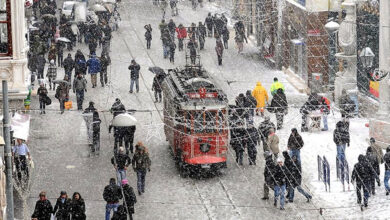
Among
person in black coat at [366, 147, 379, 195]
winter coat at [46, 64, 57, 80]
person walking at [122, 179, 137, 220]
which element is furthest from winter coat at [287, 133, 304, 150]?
winter coat at [46, 64, 57, 80]

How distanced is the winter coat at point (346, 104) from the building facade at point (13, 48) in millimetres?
11868

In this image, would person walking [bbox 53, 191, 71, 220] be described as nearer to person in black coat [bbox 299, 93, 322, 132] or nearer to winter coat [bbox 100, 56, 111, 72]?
person in black coat [bbox 299, 93, 322, 132]

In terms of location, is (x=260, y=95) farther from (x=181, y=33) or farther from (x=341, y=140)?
(x=181, y=33)

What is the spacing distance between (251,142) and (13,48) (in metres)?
8.19

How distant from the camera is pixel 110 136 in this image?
35.4m

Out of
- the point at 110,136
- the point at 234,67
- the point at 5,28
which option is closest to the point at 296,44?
the point at 234,67

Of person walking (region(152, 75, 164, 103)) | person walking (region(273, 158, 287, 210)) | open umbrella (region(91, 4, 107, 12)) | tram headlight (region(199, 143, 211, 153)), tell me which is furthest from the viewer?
open umbrella (region(91, 4, 107, 12))

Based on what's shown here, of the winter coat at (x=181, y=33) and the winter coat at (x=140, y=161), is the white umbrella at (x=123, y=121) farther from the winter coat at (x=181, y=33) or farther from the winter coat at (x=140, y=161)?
the winter coat at (x=181, y=33)

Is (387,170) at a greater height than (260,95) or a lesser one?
lesser

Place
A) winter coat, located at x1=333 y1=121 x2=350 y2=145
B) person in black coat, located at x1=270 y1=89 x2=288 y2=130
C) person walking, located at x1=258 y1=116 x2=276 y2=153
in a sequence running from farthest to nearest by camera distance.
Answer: person in black coat, located at x1=270 y1=89 x2=288 y2=130 < person walking, located at x1=258 y1=116 x2=276 y2=153 < winter coat, located at x1=333 y1=121 x2=350 y2=145

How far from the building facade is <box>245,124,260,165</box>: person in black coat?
7582 millimetres

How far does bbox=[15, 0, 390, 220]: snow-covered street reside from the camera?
92.2 feet

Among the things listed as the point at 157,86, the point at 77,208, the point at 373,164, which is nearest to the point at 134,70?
the point at 157,86

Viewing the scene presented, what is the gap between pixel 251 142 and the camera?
32062 mm
